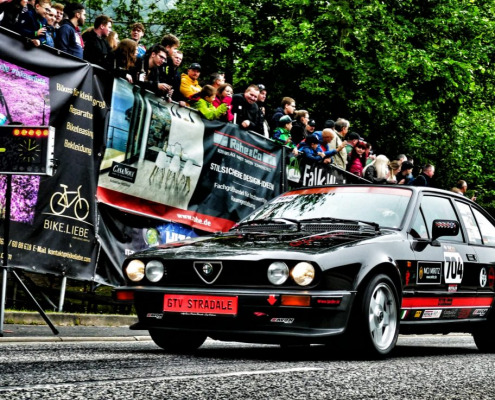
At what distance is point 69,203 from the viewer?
939cm

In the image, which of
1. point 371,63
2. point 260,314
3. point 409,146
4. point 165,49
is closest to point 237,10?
point 371,63

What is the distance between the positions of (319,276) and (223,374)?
54.0 inches

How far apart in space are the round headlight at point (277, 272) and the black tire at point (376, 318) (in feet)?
2.07

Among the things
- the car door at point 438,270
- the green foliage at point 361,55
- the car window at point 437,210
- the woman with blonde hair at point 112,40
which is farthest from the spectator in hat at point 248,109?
the green foliage at point 361,55

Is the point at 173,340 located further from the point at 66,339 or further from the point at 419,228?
the point at 419,228

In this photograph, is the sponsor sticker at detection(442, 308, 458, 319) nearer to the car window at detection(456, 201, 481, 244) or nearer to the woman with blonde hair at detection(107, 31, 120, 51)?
the car window at detection(456, 201, 481, 244)

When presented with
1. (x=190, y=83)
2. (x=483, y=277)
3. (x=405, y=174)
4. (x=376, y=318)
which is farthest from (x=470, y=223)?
(x=405, y=174)

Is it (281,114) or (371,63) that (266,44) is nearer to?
(371,63)

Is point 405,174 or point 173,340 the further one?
point 405,174

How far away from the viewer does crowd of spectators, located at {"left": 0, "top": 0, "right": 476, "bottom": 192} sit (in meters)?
10.4

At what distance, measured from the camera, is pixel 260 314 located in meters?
6.42

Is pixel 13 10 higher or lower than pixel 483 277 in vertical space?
higher

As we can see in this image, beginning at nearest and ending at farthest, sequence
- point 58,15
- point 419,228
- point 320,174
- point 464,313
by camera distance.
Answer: point 419,228, point 464,313, point 58,15, point 320,174

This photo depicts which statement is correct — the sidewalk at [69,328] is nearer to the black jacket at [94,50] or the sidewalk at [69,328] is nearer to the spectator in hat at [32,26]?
the spectator in hat at [32,26]
